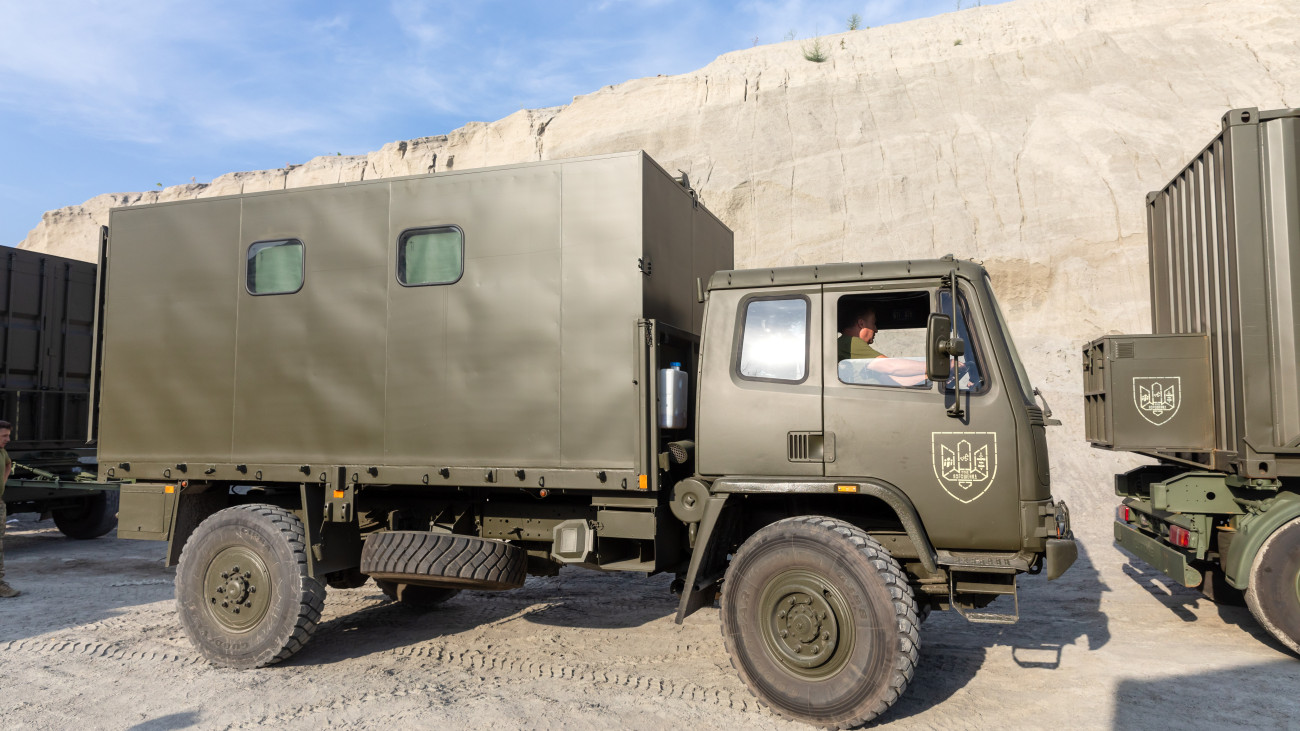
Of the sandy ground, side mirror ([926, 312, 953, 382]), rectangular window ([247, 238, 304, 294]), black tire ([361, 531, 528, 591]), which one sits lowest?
the sandy ground

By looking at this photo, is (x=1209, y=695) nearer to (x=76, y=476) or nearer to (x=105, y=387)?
(x=105, y=387)

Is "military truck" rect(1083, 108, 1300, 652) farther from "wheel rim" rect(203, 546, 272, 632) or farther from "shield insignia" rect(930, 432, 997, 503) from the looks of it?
"wheel rim" rect(203, 546, 272, 632)

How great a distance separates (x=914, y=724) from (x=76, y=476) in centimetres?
1170

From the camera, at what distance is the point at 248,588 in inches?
226

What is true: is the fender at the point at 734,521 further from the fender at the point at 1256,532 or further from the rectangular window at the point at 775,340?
the fender at the point at 1256,532

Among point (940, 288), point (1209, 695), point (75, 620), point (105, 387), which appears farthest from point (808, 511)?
point (75, 620)

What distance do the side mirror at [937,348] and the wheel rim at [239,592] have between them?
4889mm

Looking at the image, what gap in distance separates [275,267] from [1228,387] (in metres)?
7.57

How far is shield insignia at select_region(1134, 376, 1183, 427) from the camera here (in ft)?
21.7

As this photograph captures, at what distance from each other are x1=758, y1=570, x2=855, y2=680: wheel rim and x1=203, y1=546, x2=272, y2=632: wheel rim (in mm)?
3705

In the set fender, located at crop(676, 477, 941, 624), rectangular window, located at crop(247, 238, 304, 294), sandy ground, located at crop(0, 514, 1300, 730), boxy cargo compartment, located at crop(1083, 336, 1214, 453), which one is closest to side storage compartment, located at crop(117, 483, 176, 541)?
sandy ground, located at crop(0, 514, 1300, 730)

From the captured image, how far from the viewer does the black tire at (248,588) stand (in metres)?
5.60

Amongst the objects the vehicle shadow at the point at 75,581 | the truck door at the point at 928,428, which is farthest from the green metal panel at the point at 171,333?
the truck door at the point at 928,428

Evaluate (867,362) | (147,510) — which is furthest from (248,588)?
(867,362)
